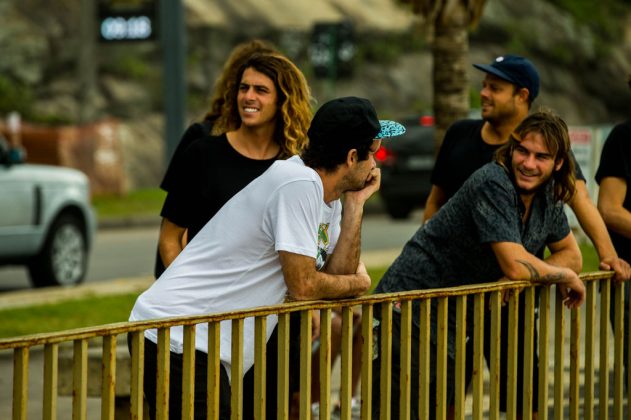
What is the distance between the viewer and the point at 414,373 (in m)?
5.00

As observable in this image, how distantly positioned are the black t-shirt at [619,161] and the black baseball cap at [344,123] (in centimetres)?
207

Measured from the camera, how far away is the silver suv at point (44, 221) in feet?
42.0

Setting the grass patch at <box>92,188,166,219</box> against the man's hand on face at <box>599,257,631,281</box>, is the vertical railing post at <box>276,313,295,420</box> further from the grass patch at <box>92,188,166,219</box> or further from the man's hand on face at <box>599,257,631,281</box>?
the grass patch at <box>92,188,166,219</box>

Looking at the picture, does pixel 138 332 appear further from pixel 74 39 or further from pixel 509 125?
pixel 74 39

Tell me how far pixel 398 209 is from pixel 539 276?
1749cm

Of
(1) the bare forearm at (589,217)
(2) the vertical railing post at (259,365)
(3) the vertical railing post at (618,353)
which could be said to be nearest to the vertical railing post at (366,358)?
(2) the vertical railing post at (259,365)

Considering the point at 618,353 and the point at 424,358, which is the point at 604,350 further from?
the point at 424,358

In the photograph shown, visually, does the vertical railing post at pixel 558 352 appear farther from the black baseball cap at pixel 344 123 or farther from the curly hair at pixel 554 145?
the black baseball cap at pixel 344 123

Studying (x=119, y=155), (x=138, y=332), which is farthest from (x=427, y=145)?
(x=138, y=332)

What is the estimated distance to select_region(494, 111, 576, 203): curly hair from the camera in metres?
5.15

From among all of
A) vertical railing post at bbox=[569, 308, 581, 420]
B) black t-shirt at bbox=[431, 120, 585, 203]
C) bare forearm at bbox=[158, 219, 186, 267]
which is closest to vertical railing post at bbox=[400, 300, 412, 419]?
vertical railing post at bbox=[569, 308, 581, 420]

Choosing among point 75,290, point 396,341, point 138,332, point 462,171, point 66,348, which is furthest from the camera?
point 75,290

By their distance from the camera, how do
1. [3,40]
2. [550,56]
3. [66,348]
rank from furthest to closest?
[550,56], [3,40], [66,348]

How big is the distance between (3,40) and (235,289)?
26468 millimetres
